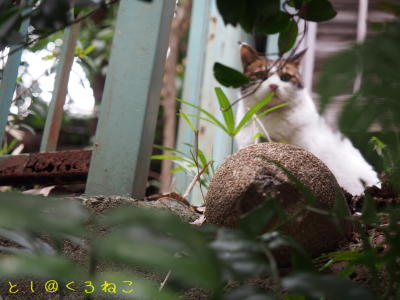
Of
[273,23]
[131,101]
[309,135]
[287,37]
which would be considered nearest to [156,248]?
[273,23]

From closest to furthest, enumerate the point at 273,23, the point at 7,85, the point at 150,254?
the point at 150,254 → the point at 273,23 → the point at 7,85

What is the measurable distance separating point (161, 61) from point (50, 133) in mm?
616

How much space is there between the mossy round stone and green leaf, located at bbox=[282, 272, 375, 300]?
590 mm

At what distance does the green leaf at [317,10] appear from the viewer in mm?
886

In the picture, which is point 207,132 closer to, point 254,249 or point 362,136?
point 362,136

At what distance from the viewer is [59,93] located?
1.87 metres

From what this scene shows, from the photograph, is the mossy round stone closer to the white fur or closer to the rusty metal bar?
the rusty metal bar

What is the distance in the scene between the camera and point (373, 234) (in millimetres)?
1118

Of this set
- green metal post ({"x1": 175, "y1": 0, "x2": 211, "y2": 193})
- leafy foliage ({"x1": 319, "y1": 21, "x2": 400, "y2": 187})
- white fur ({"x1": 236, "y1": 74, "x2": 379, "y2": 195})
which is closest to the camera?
leafy foliage ({"x1": 319, "y1": 21, "x2": 400, "y2": 187})

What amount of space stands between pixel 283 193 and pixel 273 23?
40 centimetres

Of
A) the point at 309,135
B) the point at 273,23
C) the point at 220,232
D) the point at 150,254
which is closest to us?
the point at 150,254

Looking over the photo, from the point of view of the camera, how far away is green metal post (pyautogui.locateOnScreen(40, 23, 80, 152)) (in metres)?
1.87

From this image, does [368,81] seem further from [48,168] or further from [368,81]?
[48,168]

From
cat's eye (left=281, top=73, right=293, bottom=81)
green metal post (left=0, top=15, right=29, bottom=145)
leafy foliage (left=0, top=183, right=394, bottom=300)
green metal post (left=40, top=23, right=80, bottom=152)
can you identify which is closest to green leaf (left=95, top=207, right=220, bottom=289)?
leafy foliage (left=0, top=183, right=394, bottom=300)
